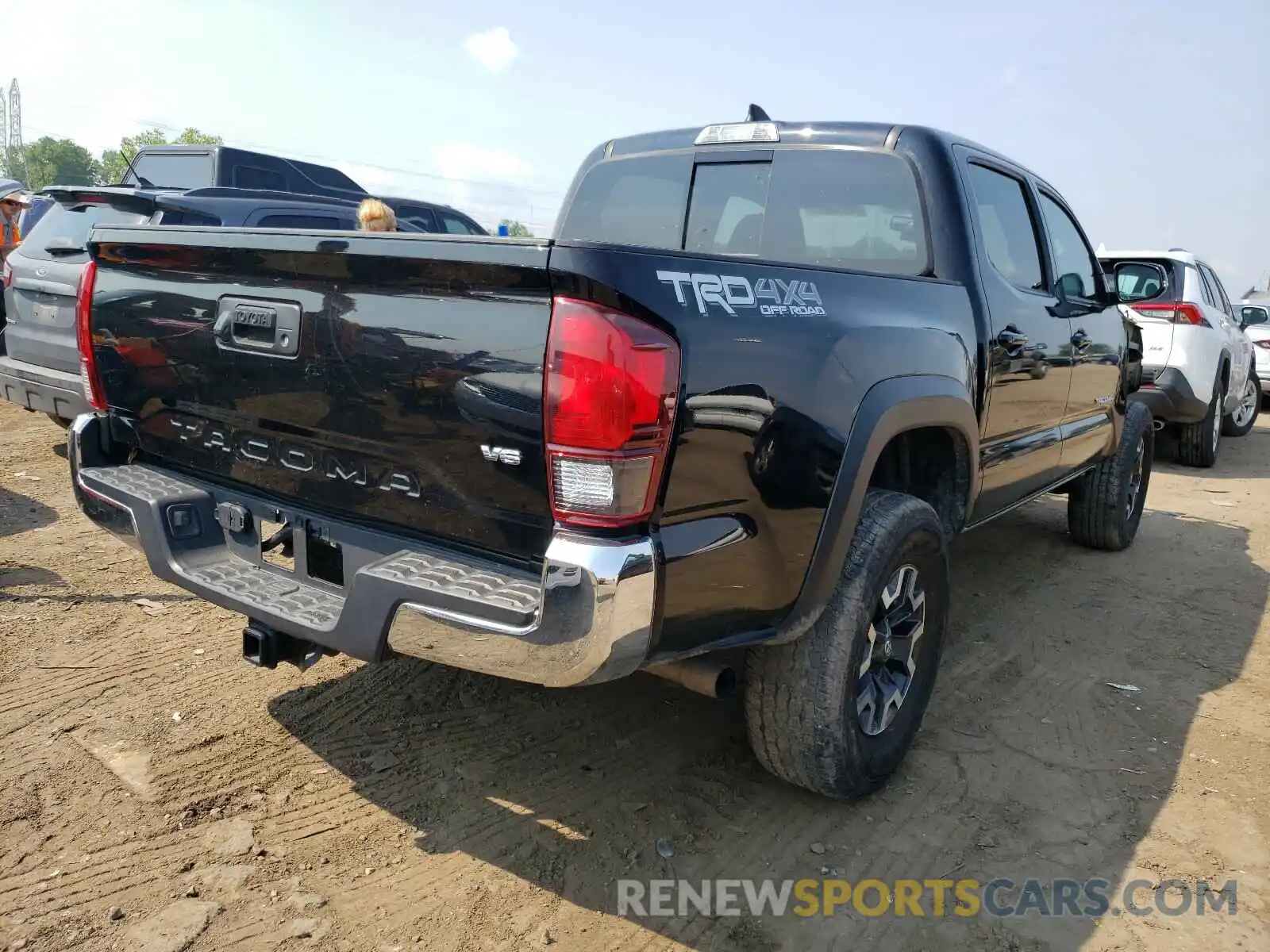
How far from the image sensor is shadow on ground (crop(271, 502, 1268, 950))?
253 centimetres

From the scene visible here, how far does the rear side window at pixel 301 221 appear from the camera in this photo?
253 inches

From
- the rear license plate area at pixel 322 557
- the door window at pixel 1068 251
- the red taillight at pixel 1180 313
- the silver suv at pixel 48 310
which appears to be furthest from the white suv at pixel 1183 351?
the silver suv at pixel 48 310

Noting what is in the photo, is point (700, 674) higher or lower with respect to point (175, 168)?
lower

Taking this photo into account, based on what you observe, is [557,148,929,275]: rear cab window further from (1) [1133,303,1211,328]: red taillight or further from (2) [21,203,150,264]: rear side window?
(1) [1133,303,1211,328]: red taillight

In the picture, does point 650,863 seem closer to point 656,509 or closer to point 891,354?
point 656,509

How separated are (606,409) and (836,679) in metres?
1.13

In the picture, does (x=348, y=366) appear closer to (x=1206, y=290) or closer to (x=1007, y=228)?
(x=1007, y=228)

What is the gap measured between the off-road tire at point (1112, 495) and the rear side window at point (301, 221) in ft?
15.9

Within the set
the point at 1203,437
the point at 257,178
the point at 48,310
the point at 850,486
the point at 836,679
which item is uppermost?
the point at 257,178

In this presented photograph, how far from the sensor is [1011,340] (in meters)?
3.49

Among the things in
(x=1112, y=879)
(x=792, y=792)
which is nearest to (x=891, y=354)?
(x=792, y=792)

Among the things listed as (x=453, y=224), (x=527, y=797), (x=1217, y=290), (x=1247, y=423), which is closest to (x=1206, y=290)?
(x=1217, y=290)

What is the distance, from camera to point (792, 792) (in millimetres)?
2943

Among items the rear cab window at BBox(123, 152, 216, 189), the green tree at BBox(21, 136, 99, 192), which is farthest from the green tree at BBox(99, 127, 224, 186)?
the rear cab window at BBox(123, 152, 216, 189)
